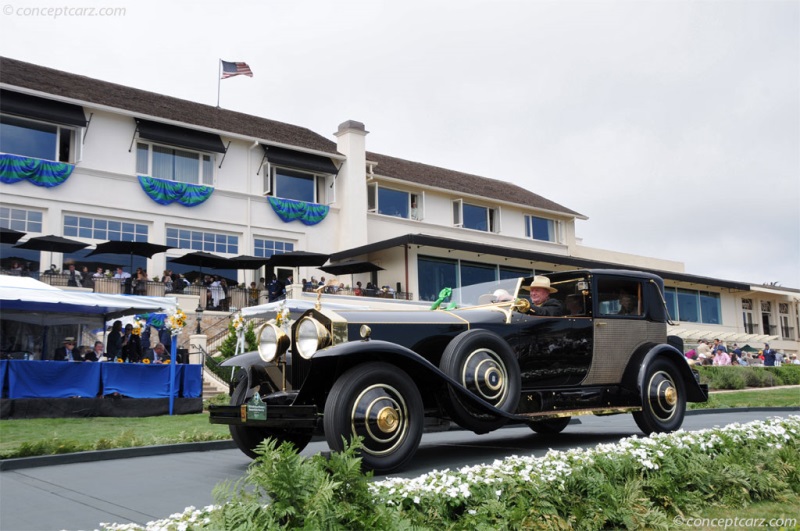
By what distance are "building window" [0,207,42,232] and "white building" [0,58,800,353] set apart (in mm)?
47

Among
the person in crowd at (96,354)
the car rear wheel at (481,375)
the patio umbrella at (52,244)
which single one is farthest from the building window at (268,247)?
the car rear wheel at (481,375)

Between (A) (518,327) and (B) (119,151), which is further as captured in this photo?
(B) (119,151)

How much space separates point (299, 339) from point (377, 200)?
95.9ft

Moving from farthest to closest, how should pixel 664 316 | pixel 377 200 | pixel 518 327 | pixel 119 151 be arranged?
pixel 377 200
pixel 119 151
pixel 664 316
pixel 518 327

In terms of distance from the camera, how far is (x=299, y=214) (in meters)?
31.8

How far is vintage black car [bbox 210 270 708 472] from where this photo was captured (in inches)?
236

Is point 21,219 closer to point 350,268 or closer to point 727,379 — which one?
point 350,268

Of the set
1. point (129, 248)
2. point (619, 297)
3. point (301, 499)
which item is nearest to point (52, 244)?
point (129, 248)

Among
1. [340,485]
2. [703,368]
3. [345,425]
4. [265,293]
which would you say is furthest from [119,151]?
[340,485]

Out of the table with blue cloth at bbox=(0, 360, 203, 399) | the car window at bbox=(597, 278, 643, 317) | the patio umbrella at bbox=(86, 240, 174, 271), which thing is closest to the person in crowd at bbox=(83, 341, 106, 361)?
the table with blue cloth at bbox=(0, 360, 203, 399)

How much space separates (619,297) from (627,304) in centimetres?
16

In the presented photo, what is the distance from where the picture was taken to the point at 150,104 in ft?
98.2

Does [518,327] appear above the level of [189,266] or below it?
below

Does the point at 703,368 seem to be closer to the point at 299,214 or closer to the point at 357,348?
the point at 299,214
